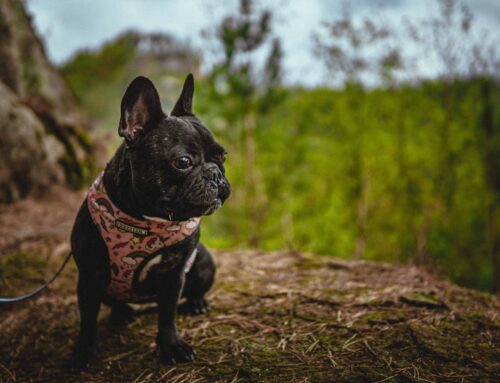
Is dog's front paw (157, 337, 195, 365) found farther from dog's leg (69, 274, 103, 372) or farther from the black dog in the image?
dog's leg (69, 274, 103, 372)

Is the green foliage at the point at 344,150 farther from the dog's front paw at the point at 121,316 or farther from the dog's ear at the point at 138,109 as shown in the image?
the dog's ear at the point at 138,109

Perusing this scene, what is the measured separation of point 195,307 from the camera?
114 inches

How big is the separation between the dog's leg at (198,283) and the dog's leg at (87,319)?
666 millimetres

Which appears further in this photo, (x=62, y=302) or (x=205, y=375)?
(x=62, y=302)

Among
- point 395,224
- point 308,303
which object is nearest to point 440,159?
point 395,224

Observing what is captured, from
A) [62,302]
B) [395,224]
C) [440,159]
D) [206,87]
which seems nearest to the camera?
[62,302]

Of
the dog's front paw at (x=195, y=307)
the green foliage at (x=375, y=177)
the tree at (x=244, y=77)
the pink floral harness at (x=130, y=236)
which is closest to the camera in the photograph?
the pink floral harness at (x=130, y=236)

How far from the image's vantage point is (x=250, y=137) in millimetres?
10367

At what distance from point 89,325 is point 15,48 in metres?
7.31

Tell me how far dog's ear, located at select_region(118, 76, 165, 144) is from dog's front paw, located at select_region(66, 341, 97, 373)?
132cm

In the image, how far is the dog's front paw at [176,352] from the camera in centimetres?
223

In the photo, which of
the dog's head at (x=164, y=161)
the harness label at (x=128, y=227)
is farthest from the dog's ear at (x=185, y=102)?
the harness label at (x=128, y=227)

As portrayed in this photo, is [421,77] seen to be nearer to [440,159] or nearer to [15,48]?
[440,159]

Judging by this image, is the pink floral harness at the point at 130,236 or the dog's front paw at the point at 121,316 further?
the dog's front paw at the point at 121,316
